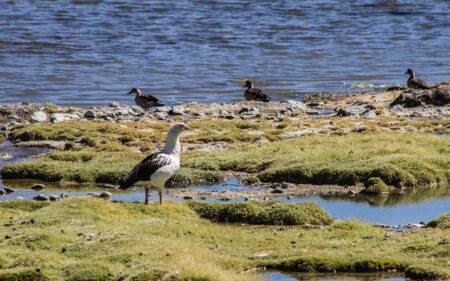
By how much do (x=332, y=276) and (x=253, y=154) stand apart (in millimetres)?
11169

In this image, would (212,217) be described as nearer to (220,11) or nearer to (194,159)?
(194,159)

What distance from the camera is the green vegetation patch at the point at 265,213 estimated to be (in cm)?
1880

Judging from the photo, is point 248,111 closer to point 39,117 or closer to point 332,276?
point 39,117

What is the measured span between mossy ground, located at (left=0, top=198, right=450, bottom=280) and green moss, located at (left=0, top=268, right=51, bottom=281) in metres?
0.01

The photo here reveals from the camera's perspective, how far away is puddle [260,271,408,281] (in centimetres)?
1488

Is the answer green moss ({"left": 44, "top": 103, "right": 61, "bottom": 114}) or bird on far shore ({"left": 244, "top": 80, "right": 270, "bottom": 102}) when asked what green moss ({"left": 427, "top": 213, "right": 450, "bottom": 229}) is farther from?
bird on far shore ({"left": 244, "top": 80, "right": 270, "bottom": 102})

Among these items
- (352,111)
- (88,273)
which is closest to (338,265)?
(88,273)

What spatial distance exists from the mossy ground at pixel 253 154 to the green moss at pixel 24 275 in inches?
378

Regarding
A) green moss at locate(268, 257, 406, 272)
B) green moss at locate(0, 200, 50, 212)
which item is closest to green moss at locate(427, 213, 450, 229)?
green moss at locate(268, 257, 406, 272)

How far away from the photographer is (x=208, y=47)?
193 feet

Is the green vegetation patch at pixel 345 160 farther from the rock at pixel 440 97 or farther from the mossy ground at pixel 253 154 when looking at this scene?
the rock at pixel 440 97

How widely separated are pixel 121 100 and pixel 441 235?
25174 mm

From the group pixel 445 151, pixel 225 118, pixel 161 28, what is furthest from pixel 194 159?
pixel 161 28

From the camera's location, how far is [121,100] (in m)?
40.9
